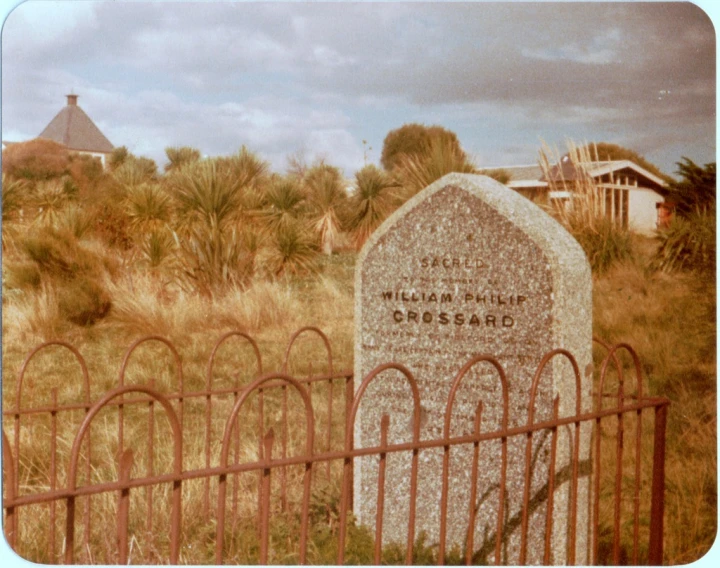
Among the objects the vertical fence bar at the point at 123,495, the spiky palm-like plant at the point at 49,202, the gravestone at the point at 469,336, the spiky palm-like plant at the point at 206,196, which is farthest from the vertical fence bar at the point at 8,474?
the spiky palm-like plant at the point at 49,202

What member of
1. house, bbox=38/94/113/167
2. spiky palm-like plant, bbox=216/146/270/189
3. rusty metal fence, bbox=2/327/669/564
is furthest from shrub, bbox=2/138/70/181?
rusty metal fence, bbox=2/327/669/564

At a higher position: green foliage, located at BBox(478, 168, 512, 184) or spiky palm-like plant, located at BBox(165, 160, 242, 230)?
green foliage, located at BBox(478, 168, 512, 184)

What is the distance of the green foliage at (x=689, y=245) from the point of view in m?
5.32

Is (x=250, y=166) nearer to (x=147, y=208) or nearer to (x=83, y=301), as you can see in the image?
(x=147, y=208)

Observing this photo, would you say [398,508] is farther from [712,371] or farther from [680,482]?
[712,371]

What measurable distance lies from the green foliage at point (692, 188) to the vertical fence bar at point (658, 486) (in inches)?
136

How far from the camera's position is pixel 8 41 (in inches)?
137

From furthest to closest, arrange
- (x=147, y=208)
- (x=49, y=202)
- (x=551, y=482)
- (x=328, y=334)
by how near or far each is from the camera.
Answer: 1. (x=49, y=202)
2. (x=147, y=208)
3. (x=328, y=334)
4. (x=551, y=482)

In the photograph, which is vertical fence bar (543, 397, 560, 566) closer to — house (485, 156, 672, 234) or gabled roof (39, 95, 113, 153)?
gabled roof (39, 95, 113, 153)

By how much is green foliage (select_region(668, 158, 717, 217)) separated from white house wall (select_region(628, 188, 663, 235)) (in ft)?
8.50

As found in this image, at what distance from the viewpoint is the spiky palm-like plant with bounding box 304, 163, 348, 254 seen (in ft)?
38.4

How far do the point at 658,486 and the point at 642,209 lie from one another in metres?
8.08

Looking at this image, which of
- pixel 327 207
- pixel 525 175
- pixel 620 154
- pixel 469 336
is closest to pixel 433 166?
pixel 327 207

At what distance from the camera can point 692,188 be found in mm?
6414
